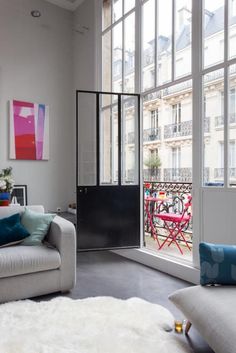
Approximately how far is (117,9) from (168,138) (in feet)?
8.55

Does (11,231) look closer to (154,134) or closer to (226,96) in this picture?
(226,96)

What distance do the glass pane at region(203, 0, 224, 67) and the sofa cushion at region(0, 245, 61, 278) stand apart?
2.51m

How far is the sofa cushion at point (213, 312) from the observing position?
62.6 inches

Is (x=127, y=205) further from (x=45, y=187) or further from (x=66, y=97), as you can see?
(x=66, y=97)

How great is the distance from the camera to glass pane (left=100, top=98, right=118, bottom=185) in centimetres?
441

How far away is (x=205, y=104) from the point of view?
10.7 feet

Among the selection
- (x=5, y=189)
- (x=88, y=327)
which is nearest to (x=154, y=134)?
(x=5, y=189)

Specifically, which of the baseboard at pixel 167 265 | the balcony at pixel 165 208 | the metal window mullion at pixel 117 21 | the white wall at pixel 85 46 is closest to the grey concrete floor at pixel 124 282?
the baseboard at pixel 167 265

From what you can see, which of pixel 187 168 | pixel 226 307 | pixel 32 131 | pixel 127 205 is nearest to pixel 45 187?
pixel 32 131

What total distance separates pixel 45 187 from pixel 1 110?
58.0 inches

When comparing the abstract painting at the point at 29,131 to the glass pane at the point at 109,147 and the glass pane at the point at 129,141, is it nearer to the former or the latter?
the glass pane at the point at 109,147

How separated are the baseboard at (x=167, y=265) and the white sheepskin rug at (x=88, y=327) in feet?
2.61

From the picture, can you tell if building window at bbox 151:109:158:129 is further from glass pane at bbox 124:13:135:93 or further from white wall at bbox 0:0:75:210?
glass pane at bbox 124:13:135:93

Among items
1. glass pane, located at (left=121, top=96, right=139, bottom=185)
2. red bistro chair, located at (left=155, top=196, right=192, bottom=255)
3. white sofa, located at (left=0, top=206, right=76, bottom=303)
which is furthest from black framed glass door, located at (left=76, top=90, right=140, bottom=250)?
white sofa, located at (left=0, top=206, right=76, bottom=303)
